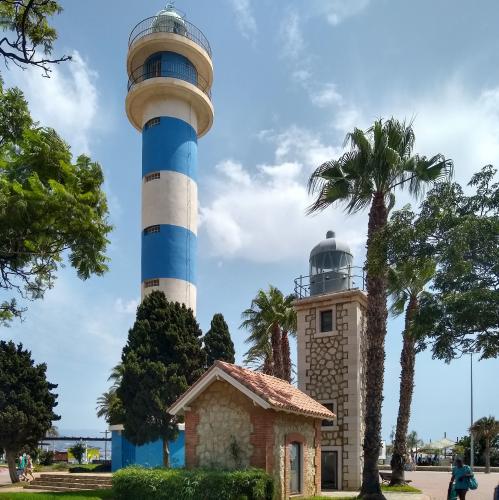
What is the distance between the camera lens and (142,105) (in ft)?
121

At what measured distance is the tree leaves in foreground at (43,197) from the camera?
12555 mm

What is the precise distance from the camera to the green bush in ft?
54.8

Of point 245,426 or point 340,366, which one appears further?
point 340,366

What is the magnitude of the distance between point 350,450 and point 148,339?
10.3m

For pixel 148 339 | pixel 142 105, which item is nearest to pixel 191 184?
pixel 142 105

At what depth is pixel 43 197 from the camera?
12539 mm

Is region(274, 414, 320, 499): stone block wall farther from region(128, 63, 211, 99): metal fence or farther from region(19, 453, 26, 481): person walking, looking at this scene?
region(128, 63, 211, 99): metal fence

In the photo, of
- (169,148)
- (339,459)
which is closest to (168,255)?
(169,148)

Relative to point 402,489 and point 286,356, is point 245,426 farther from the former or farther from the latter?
point 286,356

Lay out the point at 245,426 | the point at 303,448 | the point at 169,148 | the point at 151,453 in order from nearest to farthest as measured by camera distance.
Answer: the point at 245,426 → the point at 303,448 → the point at 151,453 → the point at 169,148

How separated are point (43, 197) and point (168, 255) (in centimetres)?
2035

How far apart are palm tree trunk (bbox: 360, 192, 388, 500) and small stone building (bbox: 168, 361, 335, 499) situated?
209 centimetres

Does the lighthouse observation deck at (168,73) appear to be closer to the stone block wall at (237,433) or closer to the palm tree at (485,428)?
the stone block wall at (237,433)

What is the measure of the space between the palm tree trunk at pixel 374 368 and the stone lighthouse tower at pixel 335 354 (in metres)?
7.92
